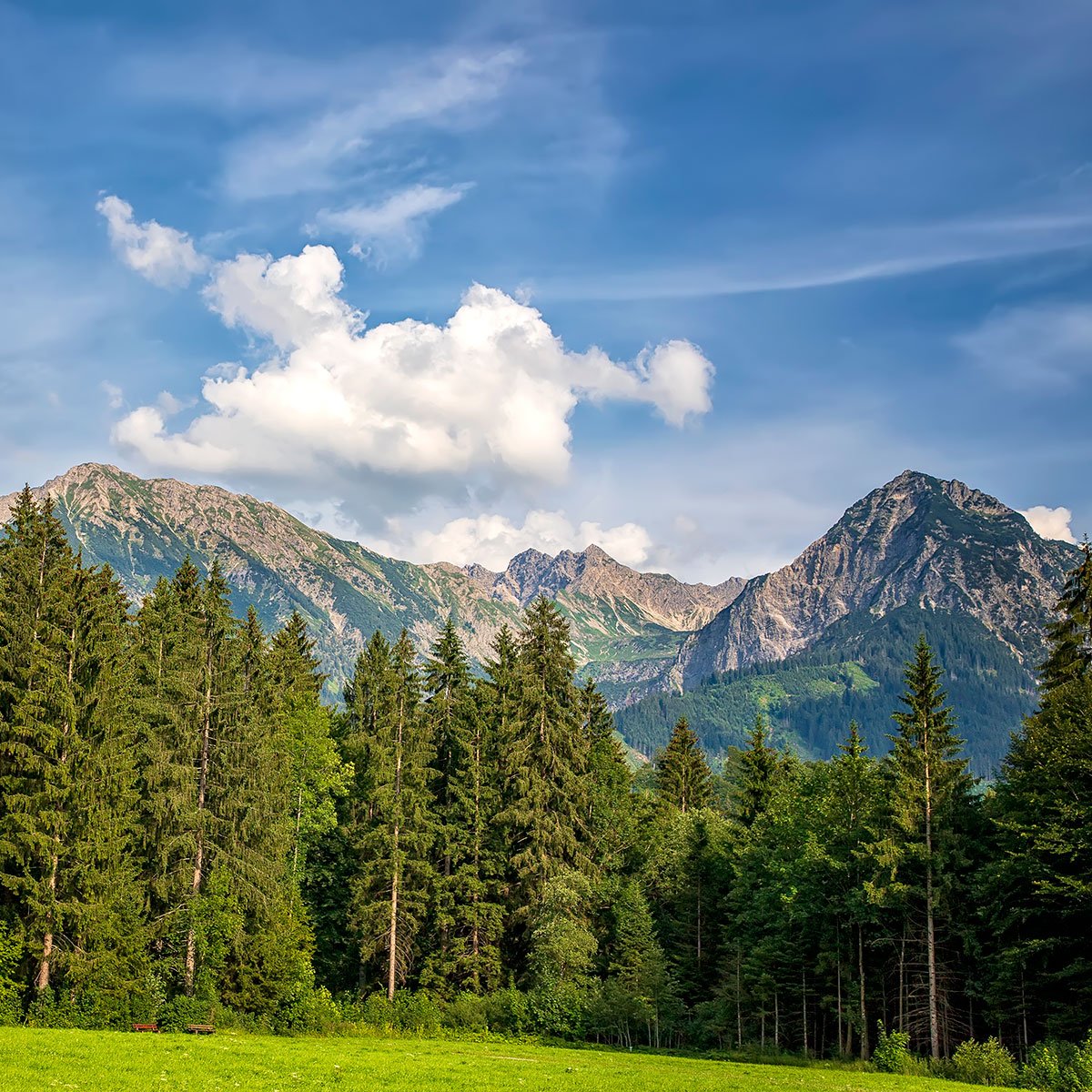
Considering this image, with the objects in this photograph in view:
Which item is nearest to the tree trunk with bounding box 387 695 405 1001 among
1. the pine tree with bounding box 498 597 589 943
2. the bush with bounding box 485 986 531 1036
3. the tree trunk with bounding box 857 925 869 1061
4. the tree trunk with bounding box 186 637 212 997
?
the bush with bounding box 485 986 531 1036

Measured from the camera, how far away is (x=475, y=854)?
189 feet

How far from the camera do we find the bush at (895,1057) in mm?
41094

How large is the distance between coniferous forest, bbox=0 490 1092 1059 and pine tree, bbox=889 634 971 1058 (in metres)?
0.14

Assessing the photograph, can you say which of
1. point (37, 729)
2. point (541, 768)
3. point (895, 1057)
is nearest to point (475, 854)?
point (541, 768)

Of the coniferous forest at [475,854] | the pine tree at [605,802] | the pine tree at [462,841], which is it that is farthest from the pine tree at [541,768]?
the pine tree at [605,802]

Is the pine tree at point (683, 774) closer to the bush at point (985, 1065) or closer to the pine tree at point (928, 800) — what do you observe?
the pine tree at point (928, 800)

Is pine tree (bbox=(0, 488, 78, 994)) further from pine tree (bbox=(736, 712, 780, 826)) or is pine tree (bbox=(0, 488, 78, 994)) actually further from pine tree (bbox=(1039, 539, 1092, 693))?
pine tree (bbox=(1039, 539, 1092, 693))

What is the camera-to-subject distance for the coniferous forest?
3819cm

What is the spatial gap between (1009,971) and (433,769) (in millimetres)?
32009

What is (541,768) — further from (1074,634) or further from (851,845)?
(1074,634)

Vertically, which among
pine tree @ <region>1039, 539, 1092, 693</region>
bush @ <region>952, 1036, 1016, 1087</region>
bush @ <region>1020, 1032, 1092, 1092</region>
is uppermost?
pine tree @ <region>1039, 539, 1092, 693</region>

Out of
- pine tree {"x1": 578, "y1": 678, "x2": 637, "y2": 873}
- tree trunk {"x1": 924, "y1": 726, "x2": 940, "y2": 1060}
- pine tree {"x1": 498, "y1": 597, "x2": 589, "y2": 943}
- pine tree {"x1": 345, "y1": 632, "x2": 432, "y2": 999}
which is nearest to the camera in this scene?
tree trunk {"x1": 924, "y1": 726, "x2": 940, "y2": 1060}

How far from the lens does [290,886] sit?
50.1 metres

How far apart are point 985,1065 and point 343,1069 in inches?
977
